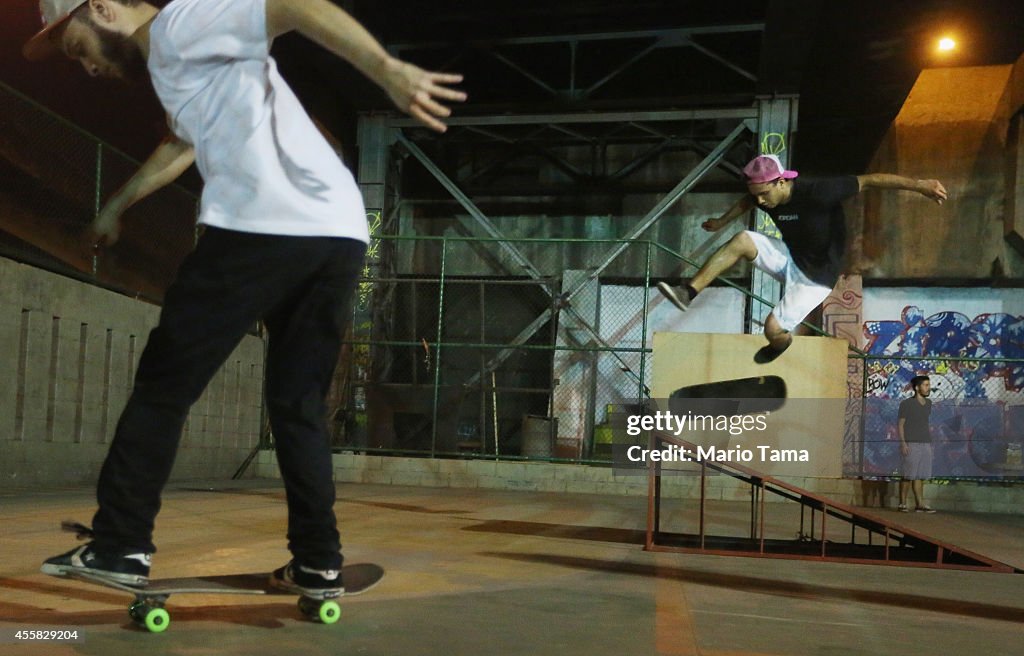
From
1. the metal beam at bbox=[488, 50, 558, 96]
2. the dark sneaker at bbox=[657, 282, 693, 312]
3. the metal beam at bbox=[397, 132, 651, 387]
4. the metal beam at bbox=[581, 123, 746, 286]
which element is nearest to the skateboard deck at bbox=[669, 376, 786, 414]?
the dark sneaker at bbox=[657, 282, 693, 312]

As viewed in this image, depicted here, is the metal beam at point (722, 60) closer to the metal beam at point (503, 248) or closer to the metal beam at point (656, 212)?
the metal beam at point (656, 212)

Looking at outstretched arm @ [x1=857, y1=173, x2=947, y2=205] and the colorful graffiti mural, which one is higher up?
outstretched arm @ [x1=857, y1=173, x2=947, y2=205]

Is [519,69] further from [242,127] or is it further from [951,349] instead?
[242,127]

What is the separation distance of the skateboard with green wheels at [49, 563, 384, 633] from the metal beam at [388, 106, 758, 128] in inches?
570

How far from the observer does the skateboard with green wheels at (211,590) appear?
106 inches

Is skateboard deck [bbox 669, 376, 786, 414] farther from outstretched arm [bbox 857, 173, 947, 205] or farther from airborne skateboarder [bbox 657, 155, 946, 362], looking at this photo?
outstretched arm [bbox 857, 173, 947, 205]

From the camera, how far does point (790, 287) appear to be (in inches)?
235

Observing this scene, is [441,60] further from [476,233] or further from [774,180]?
[774,180]

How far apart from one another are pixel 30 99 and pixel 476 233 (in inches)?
432

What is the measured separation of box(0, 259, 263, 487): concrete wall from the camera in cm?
888

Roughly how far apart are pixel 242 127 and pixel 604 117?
14.7 m

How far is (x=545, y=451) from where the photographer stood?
46.4 ft

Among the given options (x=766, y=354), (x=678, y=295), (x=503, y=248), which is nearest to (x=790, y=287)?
(x=766, y=354)

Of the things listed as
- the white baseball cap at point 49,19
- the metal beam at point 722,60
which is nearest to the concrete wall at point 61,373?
the white baseball cap at point 49,19
